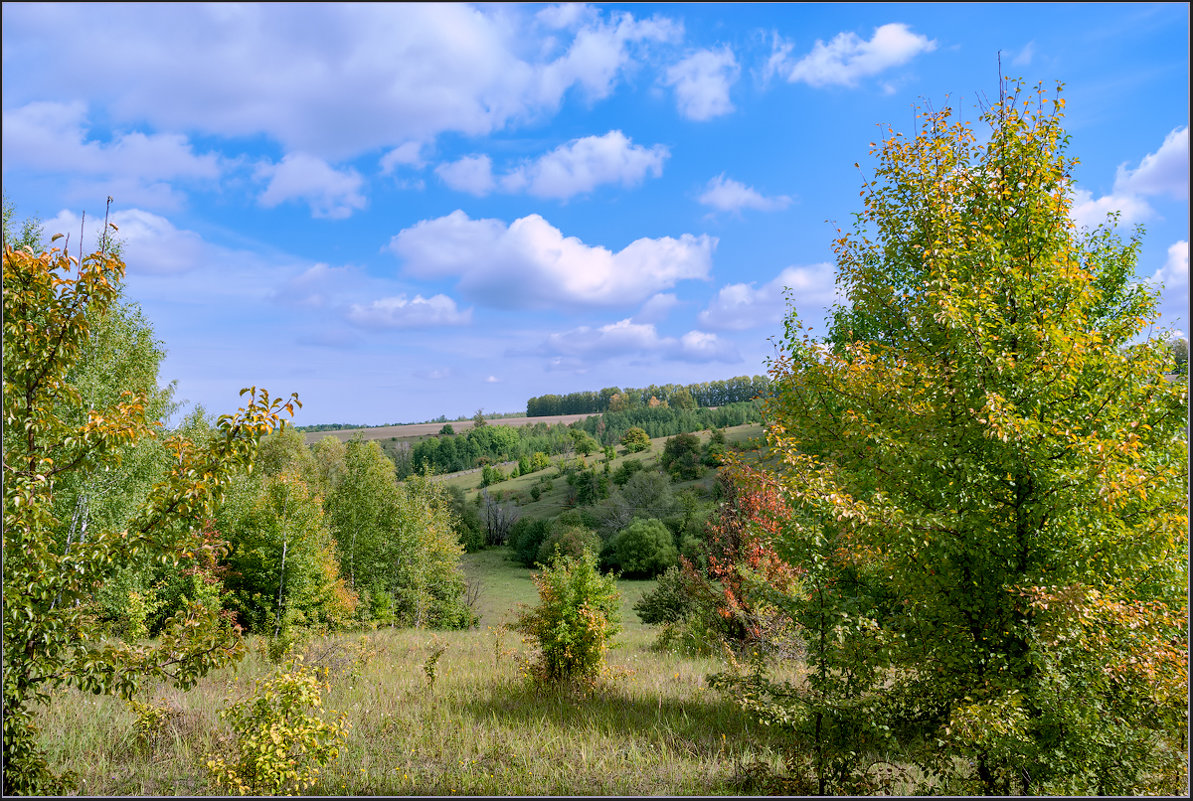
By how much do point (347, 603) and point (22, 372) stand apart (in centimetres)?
2193

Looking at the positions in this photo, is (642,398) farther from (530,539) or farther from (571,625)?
(571,625)

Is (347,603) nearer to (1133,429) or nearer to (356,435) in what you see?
(356,435)

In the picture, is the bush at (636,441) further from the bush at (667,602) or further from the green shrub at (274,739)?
the green shrub at (274,739)

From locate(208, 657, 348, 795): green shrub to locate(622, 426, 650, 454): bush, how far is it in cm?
8921

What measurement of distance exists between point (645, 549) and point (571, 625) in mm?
37752

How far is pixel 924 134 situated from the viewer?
27.9ft

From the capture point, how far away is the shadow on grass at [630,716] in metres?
8.52

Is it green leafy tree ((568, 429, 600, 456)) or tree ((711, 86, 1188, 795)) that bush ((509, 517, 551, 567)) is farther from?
tree ((711, 86, 1188, 795))

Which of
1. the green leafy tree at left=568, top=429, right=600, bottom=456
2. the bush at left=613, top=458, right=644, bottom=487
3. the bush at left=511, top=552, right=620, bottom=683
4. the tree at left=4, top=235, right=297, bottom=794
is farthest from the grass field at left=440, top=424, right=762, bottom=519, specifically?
the tree at left=4, top=235, right=297, bottom=794

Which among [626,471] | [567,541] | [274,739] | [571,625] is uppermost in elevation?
[626,471]

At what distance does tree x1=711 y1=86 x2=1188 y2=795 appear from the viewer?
→ 543 centimetres

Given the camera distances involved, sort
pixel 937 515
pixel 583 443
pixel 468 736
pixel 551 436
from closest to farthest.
Result: pixel 937 515, pixel 468 736, pixel 583 443, pixel 551 436

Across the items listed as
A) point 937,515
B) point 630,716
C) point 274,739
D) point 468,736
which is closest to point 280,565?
point 468,736

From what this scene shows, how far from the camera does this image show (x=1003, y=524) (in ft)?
19.9
